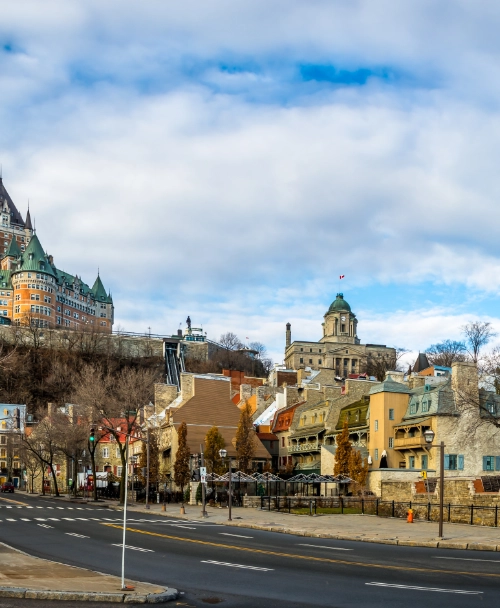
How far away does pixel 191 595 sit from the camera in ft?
59.0

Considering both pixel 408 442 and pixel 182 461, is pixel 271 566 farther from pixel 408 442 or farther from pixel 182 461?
pixel 182 461

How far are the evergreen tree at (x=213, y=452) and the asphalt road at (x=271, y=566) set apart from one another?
3155 centimetres

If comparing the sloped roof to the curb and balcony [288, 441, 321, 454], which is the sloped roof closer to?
balcony [288, 441, 321, 454]

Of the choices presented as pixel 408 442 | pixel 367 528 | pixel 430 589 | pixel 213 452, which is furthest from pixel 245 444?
pixel 430 589

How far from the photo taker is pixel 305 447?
76.7 metres

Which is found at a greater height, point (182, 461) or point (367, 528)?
point (182, 461)

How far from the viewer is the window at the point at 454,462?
196 ft

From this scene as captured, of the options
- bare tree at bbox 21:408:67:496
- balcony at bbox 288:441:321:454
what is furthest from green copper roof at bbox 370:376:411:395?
bare tree at bbox 21:408:67:496

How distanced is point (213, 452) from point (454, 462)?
21.4 m

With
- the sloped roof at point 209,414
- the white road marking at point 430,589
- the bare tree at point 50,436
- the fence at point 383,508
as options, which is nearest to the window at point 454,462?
the fence at point 383,508

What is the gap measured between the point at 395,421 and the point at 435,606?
163 feet

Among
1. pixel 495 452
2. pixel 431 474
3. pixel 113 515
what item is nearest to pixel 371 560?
pixel 113 515

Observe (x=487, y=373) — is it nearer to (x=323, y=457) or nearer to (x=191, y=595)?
(x=323, y=457)

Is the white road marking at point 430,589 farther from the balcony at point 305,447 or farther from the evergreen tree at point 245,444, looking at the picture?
the balcony at point 305,447
